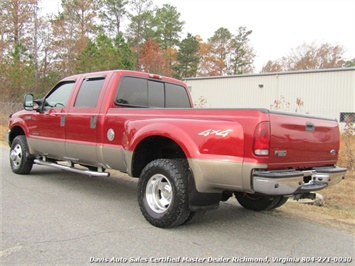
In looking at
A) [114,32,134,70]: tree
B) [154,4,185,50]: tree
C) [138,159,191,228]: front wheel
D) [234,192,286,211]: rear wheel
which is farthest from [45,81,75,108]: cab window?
[154,4,185,50]: tree

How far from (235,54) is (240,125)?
167 feet

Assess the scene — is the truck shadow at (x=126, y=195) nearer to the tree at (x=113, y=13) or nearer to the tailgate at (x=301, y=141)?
the tailgate at (x=301, y=141)

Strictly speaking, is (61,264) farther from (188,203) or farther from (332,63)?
(332,63)

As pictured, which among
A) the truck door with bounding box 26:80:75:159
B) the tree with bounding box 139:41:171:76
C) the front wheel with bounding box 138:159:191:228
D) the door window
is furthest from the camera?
the tree with bounding box 139:41:171:76

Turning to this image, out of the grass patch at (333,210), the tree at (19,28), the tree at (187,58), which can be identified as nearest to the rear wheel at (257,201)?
the grass patch at (333,210)

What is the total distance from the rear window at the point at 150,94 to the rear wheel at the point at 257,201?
2.08 m

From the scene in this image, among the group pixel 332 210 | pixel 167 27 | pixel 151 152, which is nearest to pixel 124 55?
pixel 167 27

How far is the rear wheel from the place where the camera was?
192 inches

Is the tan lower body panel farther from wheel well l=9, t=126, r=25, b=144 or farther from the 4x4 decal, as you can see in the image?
wheel well l=9, t=126, r=25, b=144

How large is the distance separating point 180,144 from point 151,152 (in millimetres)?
1009

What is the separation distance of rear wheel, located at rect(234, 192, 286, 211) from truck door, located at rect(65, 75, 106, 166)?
2.36 meters

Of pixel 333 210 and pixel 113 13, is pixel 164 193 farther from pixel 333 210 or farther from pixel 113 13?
pixel 113 13

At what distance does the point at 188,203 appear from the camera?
3.98 metres

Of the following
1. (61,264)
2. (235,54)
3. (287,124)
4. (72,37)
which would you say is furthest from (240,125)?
(235,54)
